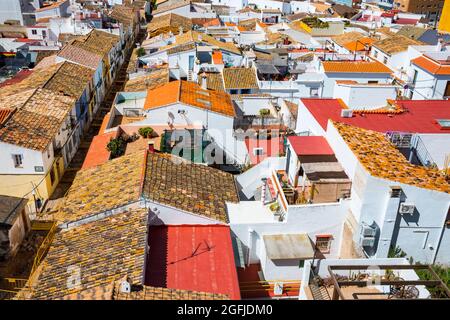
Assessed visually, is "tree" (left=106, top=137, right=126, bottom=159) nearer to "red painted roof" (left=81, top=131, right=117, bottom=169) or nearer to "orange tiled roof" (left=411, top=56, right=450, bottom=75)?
"red painted roof" (left=81, top=131, right=117, bottom=169)

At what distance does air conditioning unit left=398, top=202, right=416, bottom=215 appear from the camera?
17047 mm

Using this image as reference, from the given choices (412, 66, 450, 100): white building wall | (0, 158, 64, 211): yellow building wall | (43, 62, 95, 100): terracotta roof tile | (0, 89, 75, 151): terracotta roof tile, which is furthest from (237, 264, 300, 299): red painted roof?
(43, 62, 95, 100): terracotta roof tile

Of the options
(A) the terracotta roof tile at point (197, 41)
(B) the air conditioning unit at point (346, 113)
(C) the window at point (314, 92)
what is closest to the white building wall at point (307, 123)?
(B) the air conditioning unit at point (346, 113)

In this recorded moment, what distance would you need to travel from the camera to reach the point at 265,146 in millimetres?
29547

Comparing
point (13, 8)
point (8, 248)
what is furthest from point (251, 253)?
point (13, 8)

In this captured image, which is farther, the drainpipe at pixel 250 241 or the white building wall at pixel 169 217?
the drainpipe at pixel 250 241

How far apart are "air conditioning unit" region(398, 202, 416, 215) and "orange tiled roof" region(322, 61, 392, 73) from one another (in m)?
20.6

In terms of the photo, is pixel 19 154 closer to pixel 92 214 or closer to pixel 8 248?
pixel 8 248

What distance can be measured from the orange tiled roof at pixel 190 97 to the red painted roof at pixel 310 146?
26.9 ft

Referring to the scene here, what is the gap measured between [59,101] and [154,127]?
9.35 metres

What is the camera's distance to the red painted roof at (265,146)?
94.6ft

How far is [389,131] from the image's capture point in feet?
72.1

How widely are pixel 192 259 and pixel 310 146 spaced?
850 cm

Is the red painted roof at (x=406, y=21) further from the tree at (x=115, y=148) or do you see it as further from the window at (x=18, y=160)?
the window at (x=18, y=160)
